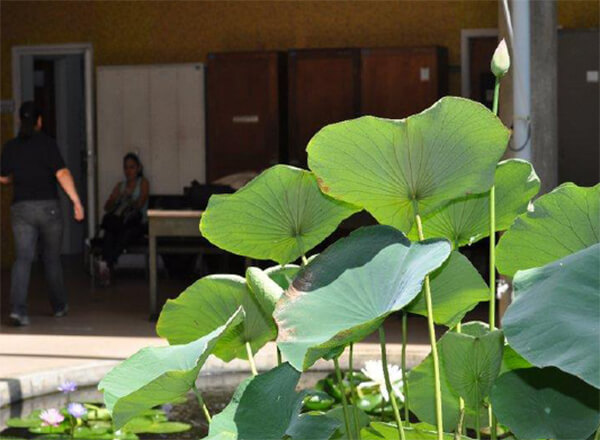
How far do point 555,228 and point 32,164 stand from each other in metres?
8.93

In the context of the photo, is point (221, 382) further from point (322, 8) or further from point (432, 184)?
point (322, 8)

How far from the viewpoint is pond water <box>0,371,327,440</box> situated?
605 centimetres

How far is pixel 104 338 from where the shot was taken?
8.89 meters

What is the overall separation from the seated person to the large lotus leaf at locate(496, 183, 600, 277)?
11.5m

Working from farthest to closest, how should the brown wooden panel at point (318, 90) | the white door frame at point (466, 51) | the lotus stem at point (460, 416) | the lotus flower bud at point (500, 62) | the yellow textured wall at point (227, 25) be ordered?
the yellow textured wall at point (227, 25)
the white door frame at point (466, 51)
the brown wooden panel at point (318, 90)
the lotus stem at point (460, 416)
the lotus flower bud at point (500, 62)

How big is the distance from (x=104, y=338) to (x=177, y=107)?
19.2 feet

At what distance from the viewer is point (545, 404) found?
1.17 m

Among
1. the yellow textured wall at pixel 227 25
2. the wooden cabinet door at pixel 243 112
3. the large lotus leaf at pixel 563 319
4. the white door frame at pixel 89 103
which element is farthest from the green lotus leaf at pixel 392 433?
the white door frame at pixel 89 103

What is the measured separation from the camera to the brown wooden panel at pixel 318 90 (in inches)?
525

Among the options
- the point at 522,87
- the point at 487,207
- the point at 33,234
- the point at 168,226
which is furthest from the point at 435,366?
the point at 33,234

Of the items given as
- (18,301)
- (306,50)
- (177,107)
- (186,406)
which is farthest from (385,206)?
(177,107)

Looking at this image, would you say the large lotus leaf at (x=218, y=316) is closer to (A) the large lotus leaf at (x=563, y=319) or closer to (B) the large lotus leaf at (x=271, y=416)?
(B) the large lotus leaf at (x=271, y=416)

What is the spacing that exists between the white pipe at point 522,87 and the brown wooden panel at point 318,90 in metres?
5.70

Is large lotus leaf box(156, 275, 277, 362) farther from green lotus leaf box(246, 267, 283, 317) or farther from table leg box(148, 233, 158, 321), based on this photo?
table leg box(148, 233, 158, 321)
